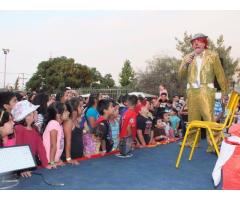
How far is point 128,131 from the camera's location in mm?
5059

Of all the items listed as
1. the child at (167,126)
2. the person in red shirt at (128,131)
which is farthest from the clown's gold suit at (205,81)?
the child at (167,126)

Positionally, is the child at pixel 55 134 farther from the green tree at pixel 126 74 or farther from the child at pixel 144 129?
the green tree at pixel 126 74

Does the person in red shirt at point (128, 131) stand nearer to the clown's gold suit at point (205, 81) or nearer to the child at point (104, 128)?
the child at point (104, 128)

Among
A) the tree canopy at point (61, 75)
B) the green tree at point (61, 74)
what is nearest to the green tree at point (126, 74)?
the tree canopy at point (61, 75)

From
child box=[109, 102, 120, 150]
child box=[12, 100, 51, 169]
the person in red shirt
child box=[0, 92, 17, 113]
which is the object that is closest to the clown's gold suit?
the person in red shirt

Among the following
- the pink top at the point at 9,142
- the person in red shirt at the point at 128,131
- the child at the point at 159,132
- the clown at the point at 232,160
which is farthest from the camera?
the child at the point at 159,132

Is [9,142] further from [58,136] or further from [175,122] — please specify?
[175,122]

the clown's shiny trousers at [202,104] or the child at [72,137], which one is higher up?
the clown's shiny trousers at [202,104]

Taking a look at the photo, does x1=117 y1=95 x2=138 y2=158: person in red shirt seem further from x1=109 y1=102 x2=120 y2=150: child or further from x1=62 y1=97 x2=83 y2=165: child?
x1=62 y1=97 x2=83 y2=165: child

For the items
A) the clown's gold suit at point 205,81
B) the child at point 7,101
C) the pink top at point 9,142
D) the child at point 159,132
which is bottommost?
the child at point 159,132

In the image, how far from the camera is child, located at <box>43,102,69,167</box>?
3.89 m

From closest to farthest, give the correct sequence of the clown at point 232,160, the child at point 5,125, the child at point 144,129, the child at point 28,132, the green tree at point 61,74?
1. the clown at point 232,160
2. the child at point 5,125
3. the child at point 28,132
4. the child at point 144,129
5. the green tree at point 61,74

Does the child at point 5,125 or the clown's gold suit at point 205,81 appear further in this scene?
the clown's gold suit at point 205,81

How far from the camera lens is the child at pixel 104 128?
463 cm
